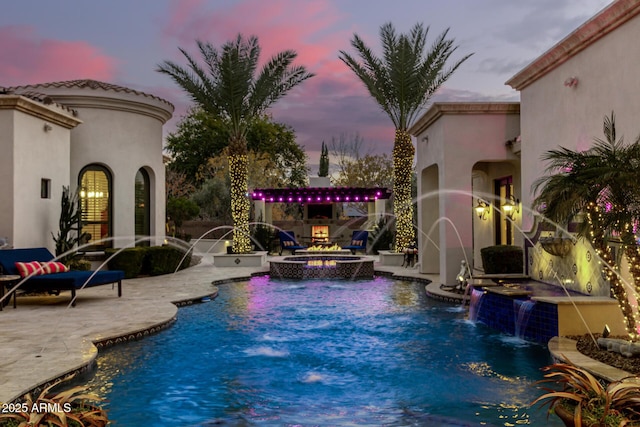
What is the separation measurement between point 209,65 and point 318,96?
24275 mm

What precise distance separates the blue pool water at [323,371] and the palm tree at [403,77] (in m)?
10.1

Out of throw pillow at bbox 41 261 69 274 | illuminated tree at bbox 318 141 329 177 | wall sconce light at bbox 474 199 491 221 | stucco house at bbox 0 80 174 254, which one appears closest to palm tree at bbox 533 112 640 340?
wall sconce light at bbox 474 199 491 221

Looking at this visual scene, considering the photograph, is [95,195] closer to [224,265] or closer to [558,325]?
[224,265]

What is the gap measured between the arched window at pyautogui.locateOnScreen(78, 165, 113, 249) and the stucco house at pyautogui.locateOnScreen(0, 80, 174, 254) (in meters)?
0.03

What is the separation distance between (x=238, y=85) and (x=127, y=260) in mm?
7982

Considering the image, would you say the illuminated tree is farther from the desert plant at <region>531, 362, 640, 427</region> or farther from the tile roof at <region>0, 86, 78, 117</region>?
the desert plant at <region>531, 362, 640, 427</region>

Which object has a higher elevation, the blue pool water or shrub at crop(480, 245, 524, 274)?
shrub at crop(480, 245, 524, 274)

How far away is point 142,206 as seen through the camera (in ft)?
64.2

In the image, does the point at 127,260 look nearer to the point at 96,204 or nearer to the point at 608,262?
the point at 96,204

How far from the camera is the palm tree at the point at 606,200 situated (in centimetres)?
661

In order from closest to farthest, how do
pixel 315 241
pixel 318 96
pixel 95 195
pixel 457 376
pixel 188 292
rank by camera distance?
pixel 457 376, pixel 188 292, pixel 95 195, pixel 315 241, pixel 318 96

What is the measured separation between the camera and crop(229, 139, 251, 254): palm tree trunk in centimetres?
2262

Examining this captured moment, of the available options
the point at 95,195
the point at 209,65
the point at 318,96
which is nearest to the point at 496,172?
the point at 209,65

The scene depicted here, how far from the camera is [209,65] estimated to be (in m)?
21.8
